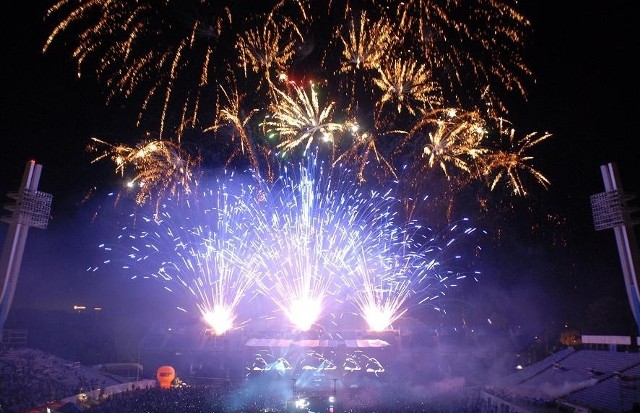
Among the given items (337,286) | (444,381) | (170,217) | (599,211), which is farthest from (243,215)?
(599,211)

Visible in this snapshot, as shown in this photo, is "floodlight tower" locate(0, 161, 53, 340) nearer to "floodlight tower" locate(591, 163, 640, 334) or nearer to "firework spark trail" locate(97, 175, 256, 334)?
"firework spark trail" locate(97, 175, 256, 334)

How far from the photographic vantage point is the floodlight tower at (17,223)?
16.0 m

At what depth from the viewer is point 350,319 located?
29812mm

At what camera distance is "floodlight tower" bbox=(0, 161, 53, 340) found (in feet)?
52.4

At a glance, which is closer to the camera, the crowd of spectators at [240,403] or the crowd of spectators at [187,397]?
the crowd of spectators at [240,403]

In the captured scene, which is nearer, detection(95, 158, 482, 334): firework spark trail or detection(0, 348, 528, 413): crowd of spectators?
detection(0, 348, 528, 413): crowd of spectators

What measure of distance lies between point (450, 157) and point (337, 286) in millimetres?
11604

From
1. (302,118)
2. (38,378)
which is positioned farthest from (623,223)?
(38,378)

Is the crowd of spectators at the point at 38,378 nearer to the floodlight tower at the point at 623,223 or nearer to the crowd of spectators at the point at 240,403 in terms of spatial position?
the crowd of spectators at the point at 240,403

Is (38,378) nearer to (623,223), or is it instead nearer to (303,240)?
(303,240)

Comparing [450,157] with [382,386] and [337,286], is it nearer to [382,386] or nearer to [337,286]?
[382,386]

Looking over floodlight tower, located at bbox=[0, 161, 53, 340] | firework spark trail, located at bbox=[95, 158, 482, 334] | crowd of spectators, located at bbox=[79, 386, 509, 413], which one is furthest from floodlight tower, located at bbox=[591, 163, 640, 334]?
floodlight tower, located at bbox=[0, 161, 53, 340]

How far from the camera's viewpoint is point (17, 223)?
1606 cm

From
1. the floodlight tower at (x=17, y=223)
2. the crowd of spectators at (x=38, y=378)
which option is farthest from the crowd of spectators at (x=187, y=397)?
the floodlight tower at (x=17, y=223)
